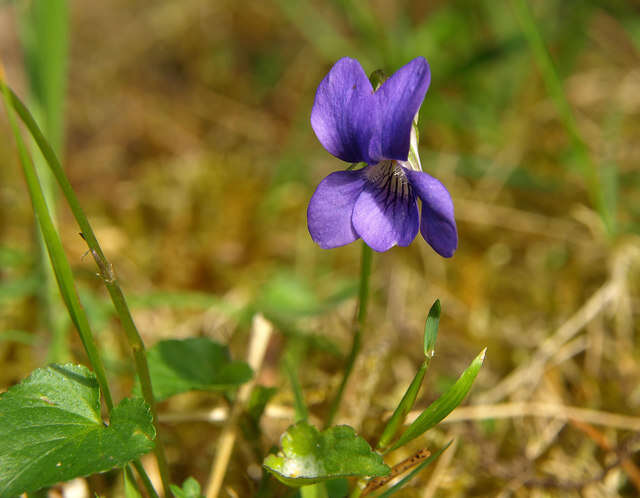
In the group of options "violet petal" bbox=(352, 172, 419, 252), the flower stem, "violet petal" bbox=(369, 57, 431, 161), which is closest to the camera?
"violet petal" bbox=(369, 57, 431, 161)

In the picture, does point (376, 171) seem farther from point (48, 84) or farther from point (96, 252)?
point (48, 84)

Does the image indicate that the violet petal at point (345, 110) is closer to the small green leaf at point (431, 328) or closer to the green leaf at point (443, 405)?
the small green leaf at point (431, 328)

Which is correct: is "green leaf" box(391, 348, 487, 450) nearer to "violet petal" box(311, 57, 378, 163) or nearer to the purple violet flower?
the purple violet flower

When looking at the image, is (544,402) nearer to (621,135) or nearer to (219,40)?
(621,135)

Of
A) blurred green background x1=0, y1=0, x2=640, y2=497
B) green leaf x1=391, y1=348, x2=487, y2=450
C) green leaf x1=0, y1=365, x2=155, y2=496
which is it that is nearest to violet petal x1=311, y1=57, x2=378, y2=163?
green leaf x1=391, y1=348, x2=487, y2=450

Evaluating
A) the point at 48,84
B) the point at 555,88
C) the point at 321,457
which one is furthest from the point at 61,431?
the point at 555,88

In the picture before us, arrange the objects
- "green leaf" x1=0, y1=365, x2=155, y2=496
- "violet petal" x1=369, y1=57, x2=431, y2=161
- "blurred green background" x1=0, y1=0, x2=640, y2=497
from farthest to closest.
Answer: "blurred green background" x1=0, y1=0, x2=640, y2=497 < "violet petal" x1=369, y1=57, x2=431, y2=161 < "green leaf" x1=0, y1=365, x2=155, y2=496
